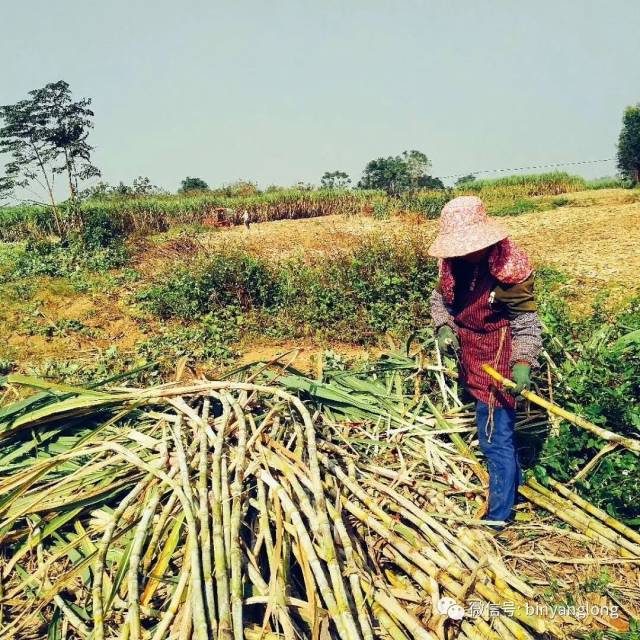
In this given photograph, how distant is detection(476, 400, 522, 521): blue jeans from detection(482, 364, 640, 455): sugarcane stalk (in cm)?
19

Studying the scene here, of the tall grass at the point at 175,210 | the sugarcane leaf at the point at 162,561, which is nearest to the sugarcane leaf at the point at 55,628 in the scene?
the sugarcane leaf at the point at 162,561

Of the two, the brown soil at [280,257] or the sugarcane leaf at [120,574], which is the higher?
the sugarcane leaf at [120,574]

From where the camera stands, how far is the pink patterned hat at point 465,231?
2.18m

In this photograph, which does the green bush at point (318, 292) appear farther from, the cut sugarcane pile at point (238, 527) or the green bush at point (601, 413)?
the cut sugarcane pile at point (238, 527)

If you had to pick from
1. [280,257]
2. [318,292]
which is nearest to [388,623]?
[318,292]

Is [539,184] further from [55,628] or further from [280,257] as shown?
[55,628]

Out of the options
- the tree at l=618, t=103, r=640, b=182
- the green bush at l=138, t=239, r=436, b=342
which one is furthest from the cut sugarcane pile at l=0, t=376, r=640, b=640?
the tree at l=618, t=103, r=640, b=182

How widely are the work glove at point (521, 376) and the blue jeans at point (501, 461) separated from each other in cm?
20

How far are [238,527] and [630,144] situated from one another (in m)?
32.8

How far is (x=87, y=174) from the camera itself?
10.7 metres

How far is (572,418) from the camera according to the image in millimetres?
1923

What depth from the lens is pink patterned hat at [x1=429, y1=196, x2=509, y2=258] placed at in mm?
Answer: 2182

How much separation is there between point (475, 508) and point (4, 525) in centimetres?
192

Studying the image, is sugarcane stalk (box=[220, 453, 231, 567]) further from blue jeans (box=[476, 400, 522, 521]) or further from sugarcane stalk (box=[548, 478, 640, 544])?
sugarcane stalk (box=[548, 478, 640, 544])
